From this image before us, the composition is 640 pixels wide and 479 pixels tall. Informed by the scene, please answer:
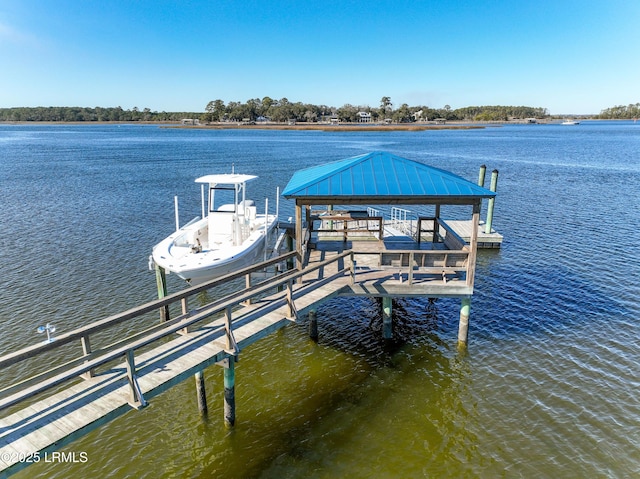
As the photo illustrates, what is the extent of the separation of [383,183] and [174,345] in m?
6.10

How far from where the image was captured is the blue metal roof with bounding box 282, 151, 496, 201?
10.0m

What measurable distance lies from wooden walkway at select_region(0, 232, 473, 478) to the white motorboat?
270cm

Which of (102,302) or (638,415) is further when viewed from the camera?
(102,302)

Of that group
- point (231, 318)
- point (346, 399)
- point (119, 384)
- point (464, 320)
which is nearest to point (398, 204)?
point (464, 320)

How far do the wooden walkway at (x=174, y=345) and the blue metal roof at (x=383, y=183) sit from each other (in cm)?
159

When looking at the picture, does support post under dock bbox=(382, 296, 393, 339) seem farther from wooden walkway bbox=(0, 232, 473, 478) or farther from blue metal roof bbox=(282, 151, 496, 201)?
blue metal roof bbox=(282, 151, 496, 201)

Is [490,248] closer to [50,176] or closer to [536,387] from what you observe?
[536,387]

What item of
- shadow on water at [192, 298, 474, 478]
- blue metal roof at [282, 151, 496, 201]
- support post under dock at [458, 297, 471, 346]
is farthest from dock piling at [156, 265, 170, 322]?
support post under dock at [458, 297, 471, 346]

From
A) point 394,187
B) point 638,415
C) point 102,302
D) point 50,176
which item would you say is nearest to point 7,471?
point 394,187

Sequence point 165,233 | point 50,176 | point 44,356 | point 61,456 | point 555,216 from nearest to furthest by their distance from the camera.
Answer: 1. point 61,456
2. point 44,356
3. point 165,233
4. point 555,216
5. point 50,176

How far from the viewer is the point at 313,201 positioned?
34.8 feet

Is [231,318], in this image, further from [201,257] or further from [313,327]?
[201,257]

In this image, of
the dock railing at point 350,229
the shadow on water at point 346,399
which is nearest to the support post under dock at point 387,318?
the shadow on water at point 346,399

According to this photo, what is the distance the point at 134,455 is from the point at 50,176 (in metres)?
44.6
